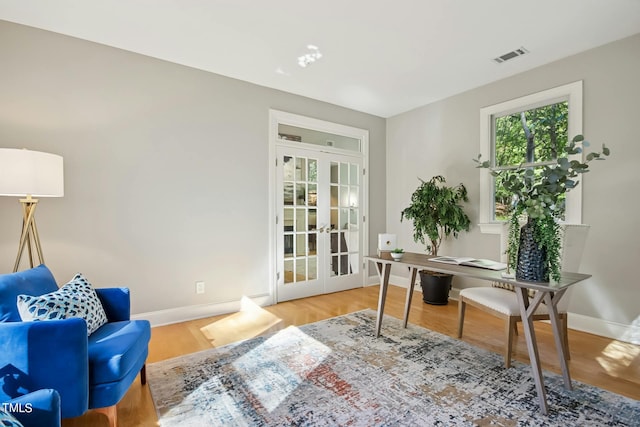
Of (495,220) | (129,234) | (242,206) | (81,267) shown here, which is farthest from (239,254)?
(495,220)

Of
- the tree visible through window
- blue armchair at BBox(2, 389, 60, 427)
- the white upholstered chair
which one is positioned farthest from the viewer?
the tree visible through window

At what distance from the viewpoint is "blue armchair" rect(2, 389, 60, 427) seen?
973 millimetres

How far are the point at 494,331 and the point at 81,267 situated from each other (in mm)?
3812

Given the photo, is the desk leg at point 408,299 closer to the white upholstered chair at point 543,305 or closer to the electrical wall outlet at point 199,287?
the white upholstered chair at point 543,305

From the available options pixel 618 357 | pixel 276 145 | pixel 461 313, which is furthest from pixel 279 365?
pixel 618 357

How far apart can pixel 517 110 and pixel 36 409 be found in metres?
4.37

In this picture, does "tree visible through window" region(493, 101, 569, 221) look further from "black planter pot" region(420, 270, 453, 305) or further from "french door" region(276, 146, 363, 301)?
"french door" region(276, 146, 363, 301)

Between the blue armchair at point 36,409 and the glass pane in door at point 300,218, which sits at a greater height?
the glass pane in door at point 300,218

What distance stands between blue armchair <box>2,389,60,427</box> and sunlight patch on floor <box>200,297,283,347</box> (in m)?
1.71

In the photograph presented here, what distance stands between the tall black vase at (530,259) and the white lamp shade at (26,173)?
3113 mm

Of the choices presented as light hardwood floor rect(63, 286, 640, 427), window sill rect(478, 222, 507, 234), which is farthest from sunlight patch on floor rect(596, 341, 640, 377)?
window sill rect(478, 222, 507, 234)

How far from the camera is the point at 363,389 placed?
6.50ft

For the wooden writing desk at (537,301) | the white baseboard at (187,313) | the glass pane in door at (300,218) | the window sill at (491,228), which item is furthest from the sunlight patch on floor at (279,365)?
the window sill at (491,228)

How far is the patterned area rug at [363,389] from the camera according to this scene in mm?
1709
